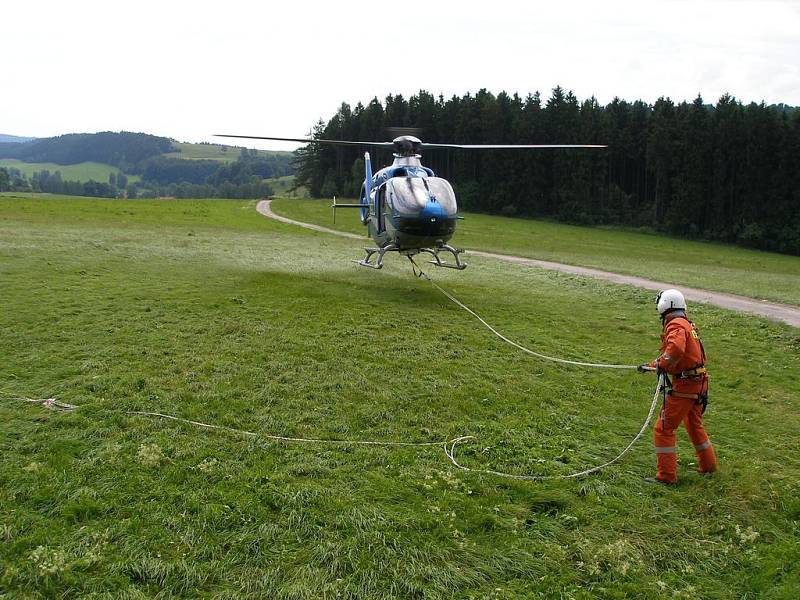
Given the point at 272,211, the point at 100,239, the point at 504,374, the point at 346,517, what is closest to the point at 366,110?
the point at 272,211

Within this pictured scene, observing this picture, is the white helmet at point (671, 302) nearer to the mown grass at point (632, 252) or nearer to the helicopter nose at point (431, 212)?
the helicopter nose at point (431, 212)

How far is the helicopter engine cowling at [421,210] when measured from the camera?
19.5 metres

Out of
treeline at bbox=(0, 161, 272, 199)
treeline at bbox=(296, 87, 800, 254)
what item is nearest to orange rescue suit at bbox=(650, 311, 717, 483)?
treeline at bbox=(296, 87, 800, 254)

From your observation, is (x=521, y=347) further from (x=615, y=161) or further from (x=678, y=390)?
(x=615, y=161)

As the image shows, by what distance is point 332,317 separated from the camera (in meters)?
18.2

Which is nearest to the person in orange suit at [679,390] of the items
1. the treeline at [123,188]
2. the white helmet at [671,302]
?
the white helmet at [671,302]

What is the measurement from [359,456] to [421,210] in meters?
11.1

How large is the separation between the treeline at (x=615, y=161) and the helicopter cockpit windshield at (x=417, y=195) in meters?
56.2

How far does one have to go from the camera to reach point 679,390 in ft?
30.5

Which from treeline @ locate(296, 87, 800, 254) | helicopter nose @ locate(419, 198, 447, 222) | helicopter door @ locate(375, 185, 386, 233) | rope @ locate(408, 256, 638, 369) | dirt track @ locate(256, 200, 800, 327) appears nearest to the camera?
rope @ locate(408, 256, 638, 369)

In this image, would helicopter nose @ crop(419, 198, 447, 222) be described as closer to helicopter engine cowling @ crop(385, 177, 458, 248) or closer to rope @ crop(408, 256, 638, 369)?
helicopter engine cowling @ crop(385, 177, 458, 248)

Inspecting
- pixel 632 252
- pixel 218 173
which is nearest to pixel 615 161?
pixel 632 252

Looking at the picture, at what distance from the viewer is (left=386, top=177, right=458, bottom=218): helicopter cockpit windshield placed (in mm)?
19594

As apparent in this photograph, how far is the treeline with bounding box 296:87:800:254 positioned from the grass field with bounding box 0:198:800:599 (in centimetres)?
5485
